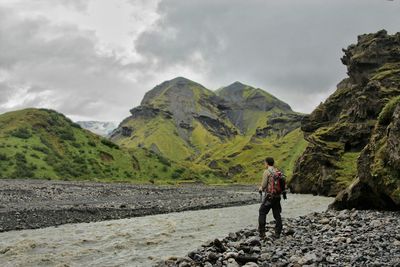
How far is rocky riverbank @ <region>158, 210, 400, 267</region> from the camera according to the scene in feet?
50.6

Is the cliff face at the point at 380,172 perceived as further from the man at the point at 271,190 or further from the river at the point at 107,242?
the man at the point at 271,190

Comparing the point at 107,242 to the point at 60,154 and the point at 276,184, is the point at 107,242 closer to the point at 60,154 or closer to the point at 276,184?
the point at 276,184

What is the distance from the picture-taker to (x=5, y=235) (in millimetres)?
30578

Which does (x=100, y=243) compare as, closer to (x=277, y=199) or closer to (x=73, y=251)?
(x=73, y=251)

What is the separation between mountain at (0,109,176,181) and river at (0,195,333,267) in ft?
342

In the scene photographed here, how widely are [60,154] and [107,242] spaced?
5381 inches

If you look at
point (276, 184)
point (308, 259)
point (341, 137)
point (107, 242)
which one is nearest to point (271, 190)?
point (276, 184)

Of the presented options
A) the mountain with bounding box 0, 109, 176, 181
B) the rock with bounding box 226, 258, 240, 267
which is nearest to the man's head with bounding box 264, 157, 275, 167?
the rock with bounding box 226, 258, 240, 267

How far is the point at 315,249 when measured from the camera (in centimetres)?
1778

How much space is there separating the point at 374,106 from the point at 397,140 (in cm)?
7833

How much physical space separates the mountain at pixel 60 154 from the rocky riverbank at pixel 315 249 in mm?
121377

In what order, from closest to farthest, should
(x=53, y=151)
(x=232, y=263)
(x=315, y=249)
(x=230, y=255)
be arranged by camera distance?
(x=232, y=263), (x=315, y=249), (x=230, y=255), (x=53, y=151)

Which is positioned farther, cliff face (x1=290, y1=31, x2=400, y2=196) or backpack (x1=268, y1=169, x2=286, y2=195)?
cliff face (x1=290, y1=31, x2=400, y2=196)

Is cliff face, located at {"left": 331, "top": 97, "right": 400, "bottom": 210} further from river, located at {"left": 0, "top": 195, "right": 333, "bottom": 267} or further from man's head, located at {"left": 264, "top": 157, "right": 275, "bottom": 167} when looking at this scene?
man's head, located at {"left": 264, "top": 157, "right": 275, "bottom": 167}
